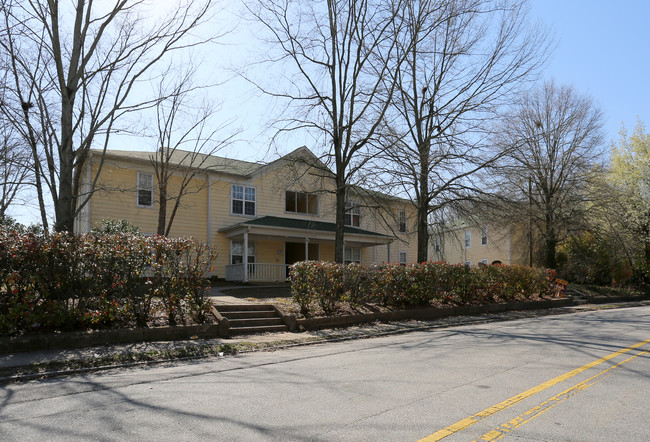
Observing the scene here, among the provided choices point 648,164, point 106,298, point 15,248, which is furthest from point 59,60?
point 648,164

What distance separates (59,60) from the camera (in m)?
10.9

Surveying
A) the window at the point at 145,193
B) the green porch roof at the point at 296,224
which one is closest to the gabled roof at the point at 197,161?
the window at the point at 145,193

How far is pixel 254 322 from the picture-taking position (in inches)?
441

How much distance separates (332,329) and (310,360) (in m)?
4.08

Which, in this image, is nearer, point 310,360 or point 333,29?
point 310,360

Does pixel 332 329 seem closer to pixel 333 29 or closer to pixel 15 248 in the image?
pixel 15 248

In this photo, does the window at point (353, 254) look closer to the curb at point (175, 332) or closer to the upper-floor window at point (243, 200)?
the upper-floor window at point (243, 200)

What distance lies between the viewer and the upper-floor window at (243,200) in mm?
24203

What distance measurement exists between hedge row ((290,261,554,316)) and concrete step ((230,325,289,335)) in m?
1.05

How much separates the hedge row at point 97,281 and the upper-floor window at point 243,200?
44.6ft

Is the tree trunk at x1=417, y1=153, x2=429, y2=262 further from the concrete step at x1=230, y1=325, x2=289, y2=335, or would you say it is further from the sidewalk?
the concrete step at x1=230, y1=325, x2=289, y2=335

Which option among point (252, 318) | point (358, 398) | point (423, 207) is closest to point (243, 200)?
point (423, 207)

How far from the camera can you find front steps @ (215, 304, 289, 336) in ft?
35.3

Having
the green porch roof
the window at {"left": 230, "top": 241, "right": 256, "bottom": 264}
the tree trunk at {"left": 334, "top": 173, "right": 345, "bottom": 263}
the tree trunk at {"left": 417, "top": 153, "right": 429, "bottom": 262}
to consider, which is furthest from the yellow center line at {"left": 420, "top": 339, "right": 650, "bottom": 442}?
the window at {"left": 230, "top": 241, "right": 256, "bottom": 264}
